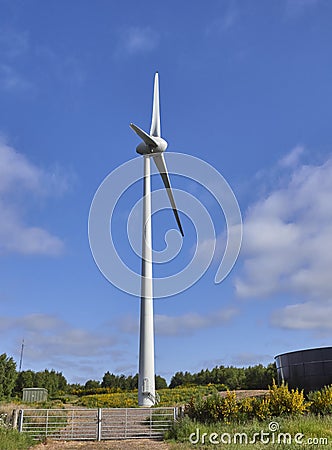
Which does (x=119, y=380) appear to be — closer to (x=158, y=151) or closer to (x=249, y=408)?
(x=158, y=151)

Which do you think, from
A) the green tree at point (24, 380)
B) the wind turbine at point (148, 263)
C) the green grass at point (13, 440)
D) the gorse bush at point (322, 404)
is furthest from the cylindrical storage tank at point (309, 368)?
the green tree at point (24, 380)

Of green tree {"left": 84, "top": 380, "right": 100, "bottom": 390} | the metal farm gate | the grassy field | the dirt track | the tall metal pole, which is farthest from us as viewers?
green tree {"left": 84, "top": 380, "right": 100, "bottom": 390}

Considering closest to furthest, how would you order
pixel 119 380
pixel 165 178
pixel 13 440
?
pixel 13 440
pixel 165 178
pixel 119 380

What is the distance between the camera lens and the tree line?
46500 millimetres

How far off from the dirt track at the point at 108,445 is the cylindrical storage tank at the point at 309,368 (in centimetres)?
1430

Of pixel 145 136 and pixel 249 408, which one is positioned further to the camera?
pixel 145 136

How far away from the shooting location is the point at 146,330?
94.1 ft

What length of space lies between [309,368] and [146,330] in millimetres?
9649

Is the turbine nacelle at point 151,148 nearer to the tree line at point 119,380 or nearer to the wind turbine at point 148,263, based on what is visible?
the wind turbine at point 148,263

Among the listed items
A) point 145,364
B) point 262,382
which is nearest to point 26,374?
point 262,382

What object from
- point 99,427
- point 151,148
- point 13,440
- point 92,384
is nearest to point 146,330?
point 99,427

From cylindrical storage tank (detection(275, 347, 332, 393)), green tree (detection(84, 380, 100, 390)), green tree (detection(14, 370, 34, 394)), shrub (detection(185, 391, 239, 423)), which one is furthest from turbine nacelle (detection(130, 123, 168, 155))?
green tree (detection(84, 380, 100, 390))

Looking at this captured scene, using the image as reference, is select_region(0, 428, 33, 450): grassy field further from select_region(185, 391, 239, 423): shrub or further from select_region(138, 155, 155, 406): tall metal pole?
select_region(138, 155, 155, 406): tall metal pole

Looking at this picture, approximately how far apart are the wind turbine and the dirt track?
10.4 metres
